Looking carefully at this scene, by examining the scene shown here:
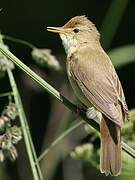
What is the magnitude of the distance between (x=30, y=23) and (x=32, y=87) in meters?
0.70

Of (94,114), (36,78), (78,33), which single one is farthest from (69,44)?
(36,78)

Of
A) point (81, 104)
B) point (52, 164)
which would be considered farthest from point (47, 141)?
point (81, 104)

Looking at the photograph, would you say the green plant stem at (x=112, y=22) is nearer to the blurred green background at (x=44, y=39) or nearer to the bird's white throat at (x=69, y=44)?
the bird's white throat at (x=69, y=44)

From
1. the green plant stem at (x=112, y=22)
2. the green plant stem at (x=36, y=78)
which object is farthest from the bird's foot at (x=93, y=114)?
the green plant stem at (x=112, y=22)

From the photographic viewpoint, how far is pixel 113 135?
3170mm

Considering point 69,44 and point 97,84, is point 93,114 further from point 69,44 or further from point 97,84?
point 69,44

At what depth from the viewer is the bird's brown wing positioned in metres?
3.29

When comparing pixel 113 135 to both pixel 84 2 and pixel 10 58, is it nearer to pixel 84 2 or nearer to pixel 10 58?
pixel 10 58

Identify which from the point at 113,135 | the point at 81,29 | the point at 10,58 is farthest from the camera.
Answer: the point at 81,29

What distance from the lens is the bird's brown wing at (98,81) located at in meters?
3.29

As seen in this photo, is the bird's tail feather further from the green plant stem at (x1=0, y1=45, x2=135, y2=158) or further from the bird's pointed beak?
the bird's pointed beak

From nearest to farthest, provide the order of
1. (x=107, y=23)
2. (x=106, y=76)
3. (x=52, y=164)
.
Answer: (x=106, y=76) < (x=107, y=23) < (x=52, y=164)

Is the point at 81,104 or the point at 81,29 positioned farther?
the point at 81,29

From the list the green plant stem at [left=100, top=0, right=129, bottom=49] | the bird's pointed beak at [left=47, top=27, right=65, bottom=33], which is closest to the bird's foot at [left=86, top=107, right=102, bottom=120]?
the bird's pointed beak at [left=47, top=27, right=65, bottom=33]
